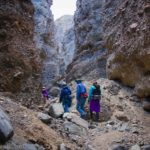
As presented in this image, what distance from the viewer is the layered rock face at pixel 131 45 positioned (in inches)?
602

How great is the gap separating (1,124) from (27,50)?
4765 millimetres

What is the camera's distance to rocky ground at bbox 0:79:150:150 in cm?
832

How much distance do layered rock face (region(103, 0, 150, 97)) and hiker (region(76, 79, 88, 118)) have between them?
314 centimetres

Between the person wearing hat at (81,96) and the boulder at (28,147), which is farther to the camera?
the person wearing hat at (81,96)

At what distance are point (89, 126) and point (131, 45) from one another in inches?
212

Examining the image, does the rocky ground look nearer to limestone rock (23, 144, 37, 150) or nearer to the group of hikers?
limestone rock (23, 144, 37, 150)

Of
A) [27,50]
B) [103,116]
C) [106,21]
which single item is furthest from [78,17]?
[27,50]

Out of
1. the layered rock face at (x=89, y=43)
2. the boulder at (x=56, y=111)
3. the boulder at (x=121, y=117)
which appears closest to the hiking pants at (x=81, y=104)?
the boulder at (x=56, y=111)

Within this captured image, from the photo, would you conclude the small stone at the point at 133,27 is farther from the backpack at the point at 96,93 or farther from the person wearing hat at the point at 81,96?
the person wearing hat at the point at 81,96

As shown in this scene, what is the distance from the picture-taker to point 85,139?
435 inches

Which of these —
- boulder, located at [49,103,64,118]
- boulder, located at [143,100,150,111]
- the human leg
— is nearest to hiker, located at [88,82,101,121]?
the human leg

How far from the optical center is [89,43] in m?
28.8

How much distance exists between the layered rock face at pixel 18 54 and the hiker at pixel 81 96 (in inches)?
85.6

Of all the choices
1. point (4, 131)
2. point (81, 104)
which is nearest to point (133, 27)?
point (81, 104)
